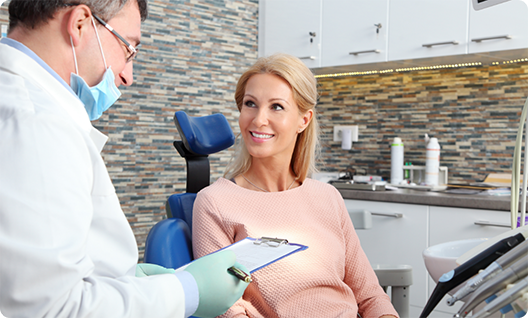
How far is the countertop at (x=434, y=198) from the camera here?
2.11 metres

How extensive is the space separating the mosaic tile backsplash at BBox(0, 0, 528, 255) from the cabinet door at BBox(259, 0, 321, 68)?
122mm

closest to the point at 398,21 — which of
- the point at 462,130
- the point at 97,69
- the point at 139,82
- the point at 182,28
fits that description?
the point at 462,130

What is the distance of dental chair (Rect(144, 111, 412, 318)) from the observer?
1312 millimetres

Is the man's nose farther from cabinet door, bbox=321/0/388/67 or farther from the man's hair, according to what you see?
cabinet door, bbox=321/0/388/67

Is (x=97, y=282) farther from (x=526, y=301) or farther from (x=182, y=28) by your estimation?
(x=182, y=28)

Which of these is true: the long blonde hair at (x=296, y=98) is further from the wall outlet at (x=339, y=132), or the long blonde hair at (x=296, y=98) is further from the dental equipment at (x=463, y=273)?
the wall outlet at (x=339, y=132)

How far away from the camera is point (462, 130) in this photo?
2.71 meters

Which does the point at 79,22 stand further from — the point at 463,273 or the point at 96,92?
the point at 463,273

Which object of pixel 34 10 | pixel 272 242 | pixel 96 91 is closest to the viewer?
pixel 34 10

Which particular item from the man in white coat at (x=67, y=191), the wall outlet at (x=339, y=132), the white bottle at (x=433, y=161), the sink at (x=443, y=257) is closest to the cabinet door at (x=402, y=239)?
the white bottle at (x=433, y=161)

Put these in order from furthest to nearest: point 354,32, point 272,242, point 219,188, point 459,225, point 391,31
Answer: point 354,32, point 391,31, point 459,225, point 219,188, point 272,242

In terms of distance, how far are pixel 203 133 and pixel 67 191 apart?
946mm

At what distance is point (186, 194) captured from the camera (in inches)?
59.1

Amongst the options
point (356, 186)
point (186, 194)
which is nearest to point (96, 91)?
point (186, 194)
